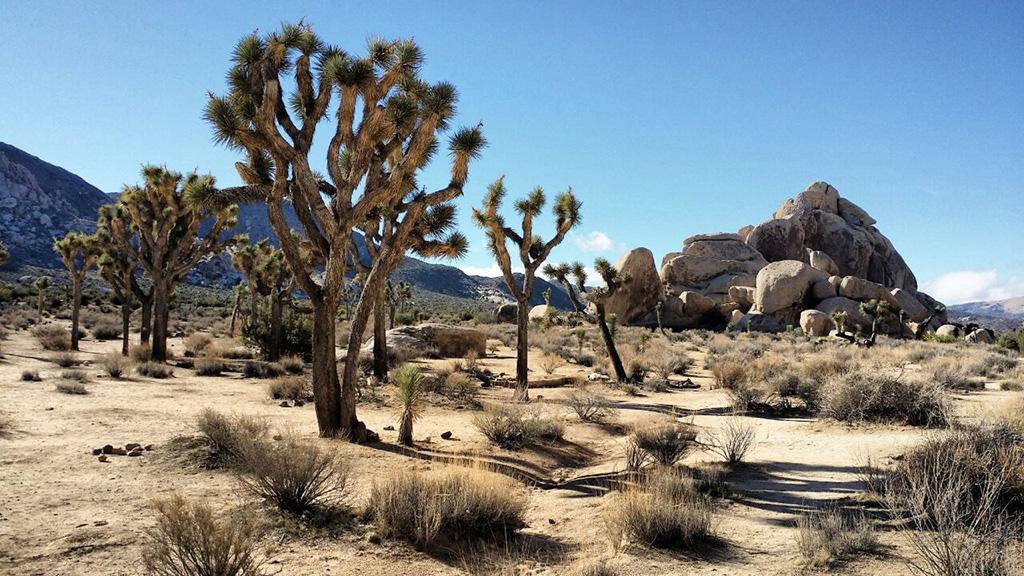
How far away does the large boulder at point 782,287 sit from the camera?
48250mm

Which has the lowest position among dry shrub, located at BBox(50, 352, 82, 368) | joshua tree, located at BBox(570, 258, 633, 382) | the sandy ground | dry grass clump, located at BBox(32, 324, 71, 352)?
the sandy ground

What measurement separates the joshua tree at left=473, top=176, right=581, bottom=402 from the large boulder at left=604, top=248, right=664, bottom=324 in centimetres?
3367

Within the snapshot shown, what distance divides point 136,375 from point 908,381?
1842 cm

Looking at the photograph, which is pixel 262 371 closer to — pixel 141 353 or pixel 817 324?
pixel 141 353

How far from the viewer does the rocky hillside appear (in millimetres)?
75188

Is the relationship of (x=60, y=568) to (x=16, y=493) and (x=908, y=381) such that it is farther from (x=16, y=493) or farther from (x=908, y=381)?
(x=908, y=381)

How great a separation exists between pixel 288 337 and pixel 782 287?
132ft

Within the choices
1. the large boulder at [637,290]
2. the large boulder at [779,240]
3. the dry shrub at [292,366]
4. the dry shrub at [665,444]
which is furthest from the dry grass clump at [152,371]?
the large boulder at [779,240]

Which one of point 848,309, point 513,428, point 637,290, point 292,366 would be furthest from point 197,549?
point 848,309

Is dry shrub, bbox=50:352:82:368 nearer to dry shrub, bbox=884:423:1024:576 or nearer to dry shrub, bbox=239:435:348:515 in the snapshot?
dry shrub, bbox=239:435:348:515

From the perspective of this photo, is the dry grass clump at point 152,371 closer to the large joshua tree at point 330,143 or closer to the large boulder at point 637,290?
the large joshua tree at point 330,143

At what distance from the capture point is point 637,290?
5116cm

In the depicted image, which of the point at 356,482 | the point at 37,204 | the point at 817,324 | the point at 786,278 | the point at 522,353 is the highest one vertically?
the point at 37,204

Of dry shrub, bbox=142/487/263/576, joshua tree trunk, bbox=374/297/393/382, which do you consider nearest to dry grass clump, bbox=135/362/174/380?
joshua tree trunk, bbox=374/297/393/382
